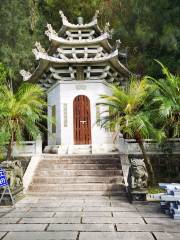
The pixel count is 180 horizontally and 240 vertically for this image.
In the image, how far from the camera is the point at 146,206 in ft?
33.2

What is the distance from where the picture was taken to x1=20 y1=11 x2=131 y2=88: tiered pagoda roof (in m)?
17.5

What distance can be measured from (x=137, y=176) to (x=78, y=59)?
27.5 ft

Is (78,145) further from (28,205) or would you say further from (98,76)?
(28,205)

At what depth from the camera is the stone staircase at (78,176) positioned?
1232 centimetres

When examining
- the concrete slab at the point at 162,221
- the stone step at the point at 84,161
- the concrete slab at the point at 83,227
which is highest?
the stone step at the point at 84,161

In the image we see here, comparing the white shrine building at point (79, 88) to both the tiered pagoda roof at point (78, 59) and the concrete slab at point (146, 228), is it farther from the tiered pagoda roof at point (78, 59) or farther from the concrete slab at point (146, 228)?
the concrete slab at point (146, 228)

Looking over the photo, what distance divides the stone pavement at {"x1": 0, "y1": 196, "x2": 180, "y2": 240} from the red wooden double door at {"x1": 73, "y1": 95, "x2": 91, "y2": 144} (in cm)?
A: 724

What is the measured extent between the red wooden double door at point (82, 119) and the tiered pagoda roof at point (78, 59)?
4.12 ft

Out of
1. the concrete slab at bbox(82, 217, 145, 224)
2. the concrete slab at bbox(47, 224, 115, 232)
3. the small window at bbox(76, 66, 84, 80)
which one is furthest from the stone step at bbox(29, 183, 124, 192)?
the small window at bbox(76, 66, 84, 80)

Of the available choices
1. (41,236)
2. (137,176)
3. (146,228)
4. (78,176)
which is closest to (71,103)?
(78,176)

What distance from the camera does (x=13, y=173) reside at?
11484 mm

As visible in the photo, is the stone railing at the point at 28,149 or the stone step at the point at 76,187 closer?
the stone step at the point at 76,187

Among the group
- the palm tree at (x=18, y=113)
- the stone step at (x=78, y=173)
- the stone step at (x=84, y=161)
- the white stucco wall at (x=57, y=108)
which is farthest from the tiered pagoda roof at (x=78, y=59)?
the stone step at (x=78, y=173)

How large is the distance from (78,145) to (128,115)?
630 centimetres
